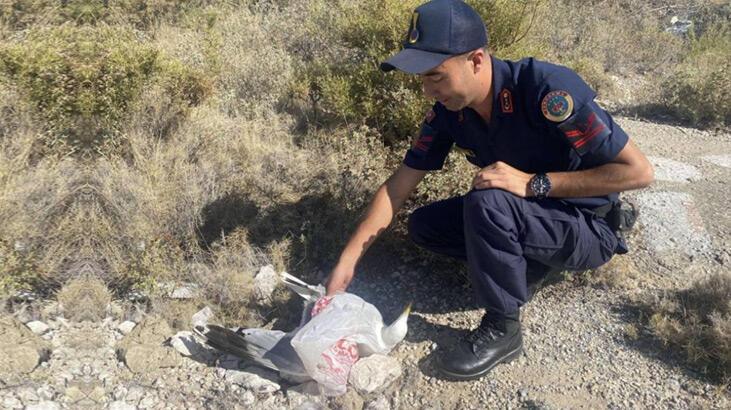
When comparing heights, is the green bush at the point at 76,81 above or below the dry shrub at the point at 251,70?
above

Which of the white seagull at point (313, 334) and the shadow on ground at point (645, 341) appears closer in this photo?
the white seagull at point (313, 334)

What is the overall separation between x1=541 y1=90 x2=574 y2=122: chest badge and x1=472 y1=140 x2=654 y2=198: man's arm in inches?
9.5

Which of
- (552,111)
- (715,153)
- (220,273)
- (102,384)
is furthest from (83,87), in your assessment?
(715,153)

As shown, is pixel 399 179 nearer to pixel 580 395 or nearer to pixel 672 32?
pixel 580 395

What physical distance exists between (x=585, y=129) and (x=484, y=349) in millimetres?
943

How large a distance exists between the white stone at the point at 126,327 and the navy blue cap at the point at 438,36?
1659 millimetres

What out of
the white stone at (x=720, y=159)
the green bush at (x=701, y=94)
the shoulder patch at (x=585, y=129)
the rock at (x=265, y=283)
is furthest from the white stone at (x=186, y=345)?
the green bush at (x=701, y=94)

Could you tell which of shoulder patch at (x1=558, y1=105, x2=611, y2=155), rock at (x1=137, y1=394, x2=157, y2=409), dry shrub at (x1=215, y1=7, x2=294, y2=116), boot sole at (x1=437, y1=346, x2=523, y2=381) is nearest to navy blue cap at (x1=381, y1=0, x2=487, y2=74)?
shoulder patch at (x1=558, y1=105, x2=611, y2=155)

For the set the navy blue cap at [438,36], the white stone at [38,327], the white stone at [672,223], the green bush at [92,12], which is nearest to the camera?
the navy blue cap at [438,36]

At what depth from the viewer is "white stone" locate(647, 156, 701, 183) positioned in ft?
13.4

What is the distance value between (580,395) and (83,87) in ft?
10.6

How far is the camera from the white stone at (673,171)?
13.4 feet

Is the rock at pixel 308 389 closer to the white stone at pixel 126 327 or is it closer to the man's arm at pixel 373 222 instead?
the man's arm at pixel 373 222

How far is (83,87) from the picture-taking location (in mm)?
3855
